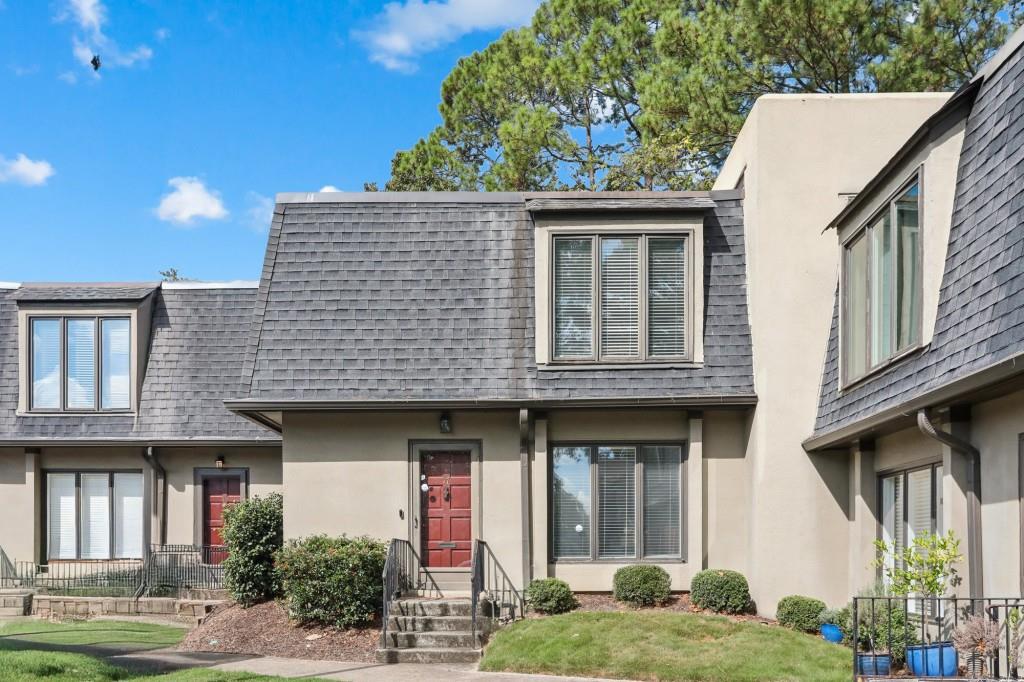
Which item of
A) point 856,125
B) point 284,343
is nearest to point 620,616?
point 284,343

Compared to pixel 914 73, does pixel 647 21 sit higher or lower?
higher

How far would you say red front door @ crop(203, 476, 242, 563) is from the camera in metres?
20.3

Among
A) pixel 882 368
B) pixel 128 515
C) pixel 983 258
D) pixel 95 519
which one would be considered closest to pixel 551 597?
pixel 882 368

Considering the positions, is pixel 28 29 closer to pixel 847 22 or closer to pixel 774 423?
pixel 774 423

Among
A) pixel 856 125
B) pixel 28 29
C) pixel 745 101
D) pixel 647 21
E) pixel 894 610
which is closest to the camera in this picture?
pixel 894 610

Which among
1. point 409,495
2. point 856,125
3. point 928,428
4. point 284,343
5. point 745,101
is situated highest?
point 745,101

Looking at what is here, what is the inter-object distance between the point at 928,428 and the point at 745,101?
17.6m

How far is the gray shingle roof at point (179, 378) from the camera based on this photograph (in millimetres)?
20000

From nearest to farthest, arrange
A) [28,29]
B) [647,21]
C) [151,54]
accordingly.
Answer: [28,29], [151,54], [647,21]

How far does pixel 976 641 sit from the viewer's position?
27.0 feet

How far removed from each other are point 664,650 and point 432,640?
298 cm

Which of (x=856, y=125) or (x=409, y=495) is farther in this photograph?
(x=409, y=495)

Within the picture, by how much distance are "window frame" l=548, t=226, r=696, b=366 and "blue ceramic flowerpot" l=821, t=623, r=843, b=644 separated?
416cm

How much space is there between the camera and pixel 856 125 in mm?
14461
